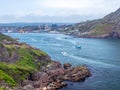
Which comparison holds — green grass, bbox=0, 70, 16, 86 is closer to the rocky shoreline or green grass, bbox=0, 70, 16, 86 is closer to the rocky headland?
the rocky headland

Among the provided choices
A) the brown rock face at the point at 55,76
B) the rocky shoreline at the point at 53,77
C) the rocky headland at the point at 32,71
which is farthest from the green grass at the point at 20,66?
the brown rock face at the point at 55,76

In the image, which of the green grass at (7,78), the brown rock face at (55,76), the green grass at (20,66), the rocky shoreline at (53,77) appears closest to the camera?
the green grass at (7,78)

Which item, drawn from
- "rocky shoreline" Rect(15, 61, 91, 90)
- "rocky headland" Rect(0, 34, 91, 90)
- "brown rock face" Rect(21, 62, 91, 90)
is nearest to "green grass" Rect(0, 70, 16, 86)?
"rocky headland" Rect(0, 34, 91, 90)

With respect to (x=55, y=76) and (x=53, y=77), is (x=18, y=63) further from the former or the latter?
(x=55, y=76)

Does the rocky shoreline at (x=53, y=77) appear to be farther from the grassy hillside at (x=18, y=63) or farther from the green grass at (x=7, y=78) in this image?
the green grass at (x=7, y=78)

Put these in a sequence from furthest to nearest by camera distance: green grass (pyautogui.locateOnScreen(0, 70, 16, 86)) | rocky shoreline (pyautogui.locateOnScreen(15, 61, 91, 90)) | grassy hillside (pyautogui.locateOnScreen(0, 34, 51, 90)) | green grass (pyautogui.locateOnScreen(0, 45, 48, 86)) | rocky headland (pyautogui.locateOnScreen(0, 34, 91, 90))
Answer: rocky shoreline (pyautogui.locateOnScreen(15, 61, 91, 90)), rocky headland (pyautogui.locateOnScreen(0, 34, 91, 90)), grassy hillside (pyautogui.locateOnScreen(0, 34, 51, 90)), green grass (pyautogui.locateOnScreen(0, 45, 48, 86)), green grass (pyautogui.locateOnScreen(0, 70, 16, 86))

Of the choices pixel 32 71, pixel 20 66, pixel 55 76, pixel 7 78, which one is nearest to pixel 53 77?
pixel 55 76

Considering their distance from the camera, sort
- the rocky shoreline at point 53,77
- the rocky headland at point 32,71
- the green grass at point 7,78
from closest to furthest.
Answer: the green grass at point 7,78 → the rocky headland at point 32,71 → the rocky shoreline at point 53,77

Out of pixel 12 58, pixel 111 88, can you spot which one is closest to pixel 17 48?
pixel 12 58
